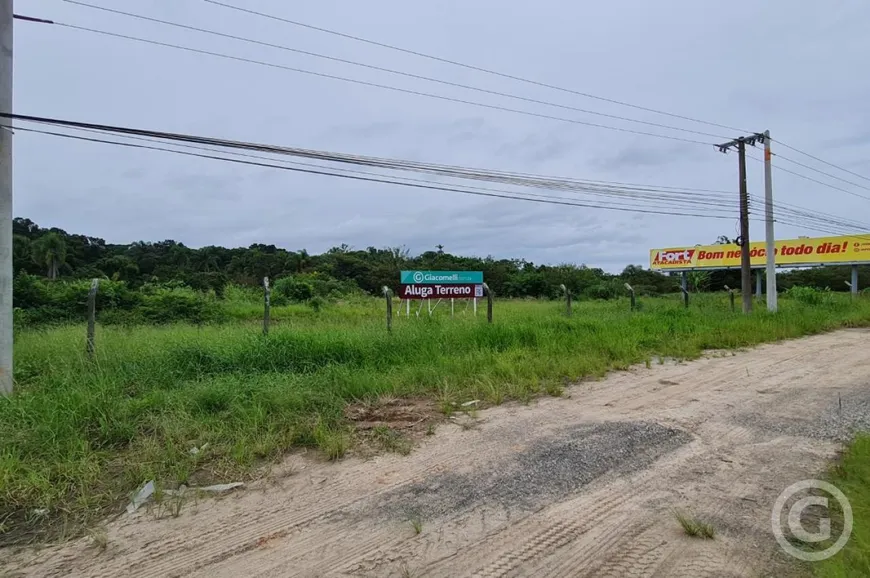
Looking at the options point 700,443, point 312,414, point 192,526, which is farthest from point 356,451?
point 700,443

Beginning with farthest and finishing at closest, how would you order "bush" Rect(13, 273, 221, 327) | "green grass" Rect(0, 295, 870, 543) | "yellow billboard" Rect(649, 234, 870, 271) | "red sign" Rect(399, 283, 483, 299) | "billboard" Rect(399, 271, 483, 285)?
"yellow billboard" Rect(649, 234, 870, 271) → "bush" Rect(13, 273, 221, 327) → "billboard" Rect(399, 271, 483, 285) → "red sign" Rect(399, 283, 483, 299) → "green grass" Rect(0, 295, 870, 543)

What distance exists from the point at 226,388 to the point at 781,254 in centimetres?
3606

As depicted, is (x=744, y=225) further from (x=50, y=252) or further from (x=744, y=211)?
(x=50, y=252)

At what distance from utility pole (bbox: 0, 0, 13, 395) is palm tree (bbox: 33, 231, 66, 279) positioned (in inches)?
1120

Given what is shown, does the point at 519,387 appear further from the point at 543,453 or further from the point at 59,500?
the point at 59,500

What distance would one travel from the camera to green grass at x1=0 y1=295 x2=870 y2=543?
3930mm

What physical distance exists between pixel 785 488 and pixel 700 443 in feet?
3.30

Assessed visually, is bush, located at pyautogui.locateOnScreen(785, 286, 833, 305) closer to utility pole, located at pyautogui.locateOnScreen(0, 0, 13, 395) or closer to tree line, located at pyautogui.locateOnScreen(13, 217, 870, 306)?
tree line, located at pyautogui.locateOnScreen(13, 217, 870, 306)

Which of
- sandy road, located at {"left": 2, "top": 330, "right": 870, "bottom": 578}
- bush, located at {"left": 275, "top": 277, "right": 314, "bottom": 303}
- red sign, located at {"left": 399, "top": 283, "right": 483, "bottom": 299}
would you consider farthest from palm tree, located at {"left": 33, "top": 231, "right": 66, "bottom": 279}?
sandy road, located at {"left": 2, "top": 330, "right": 870, "bottom": 578}

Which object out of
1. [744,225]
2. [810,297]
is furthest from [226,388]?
[810,297]

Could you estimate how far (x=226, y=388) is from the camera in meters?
5.70

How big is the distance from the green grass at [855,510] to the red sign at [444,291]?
777 centimetres

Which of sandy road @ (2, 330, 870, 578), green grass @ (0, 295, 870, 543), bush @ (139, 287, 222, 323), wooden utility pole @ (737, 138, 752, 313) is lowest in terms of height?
sandy road @ (2, 330, 870, 578)

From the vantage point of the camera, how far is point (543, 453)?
172 inches
